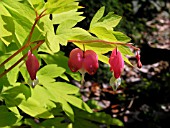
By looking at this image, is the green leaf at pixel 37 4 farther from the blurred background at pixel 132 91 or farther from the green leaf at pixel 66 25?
the blurred background at pixel 132 91

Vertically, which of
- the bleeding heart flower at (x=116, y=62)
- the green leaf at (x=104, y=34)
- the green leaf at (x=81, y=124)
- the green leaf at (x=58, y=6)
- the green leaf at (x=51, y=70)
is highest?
the green leaf at (x=58, y=6)

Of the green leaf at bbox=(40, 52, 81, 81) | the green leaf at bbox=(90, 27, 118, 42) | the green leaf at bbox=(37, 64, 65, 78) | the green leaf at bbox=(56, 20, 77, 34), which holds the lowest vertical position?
the green leaf at bbox=(40, 52, 81, 81)

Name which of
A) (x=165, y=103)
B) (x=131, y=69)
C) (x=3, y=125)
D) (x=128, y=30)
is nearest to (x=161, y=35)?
(x=131, y=69)

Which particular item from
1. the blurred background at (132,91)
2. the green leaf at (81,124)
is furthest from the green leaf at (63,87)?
the blurred background at (132,91)

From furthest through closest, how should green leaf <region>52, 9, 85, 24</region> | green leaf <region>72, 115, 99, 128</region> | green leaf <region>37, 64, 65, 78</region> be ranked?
green leaf <region>72, 115, 99, 128</region> → green leaf <region>37, 64, 65, 78</region> → green leaf <region>52, 9, 85, 24</region>

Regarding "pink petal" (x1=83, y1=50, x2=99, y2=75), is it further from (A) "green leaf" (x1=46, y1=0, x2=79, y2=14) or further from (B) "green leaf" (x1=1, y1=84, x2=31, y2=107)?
(B) "green leaf" (x1=1, y1=84, x2=31, y2=107)

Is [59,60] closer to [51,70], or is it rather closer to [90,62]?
[51,70]

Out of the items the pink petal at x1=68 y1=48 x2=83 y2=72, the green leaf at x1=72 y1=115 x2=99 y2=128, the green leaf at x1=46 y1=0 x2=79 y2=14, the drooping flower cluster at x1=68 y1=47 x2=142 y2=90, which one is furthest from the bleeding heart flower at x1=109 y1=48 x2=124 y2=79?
the green leaf at x1=72 y1=115 x2=99 y2=128

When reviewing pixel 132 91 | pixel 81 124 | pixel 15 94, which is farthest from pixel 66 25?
pixel 132 91
